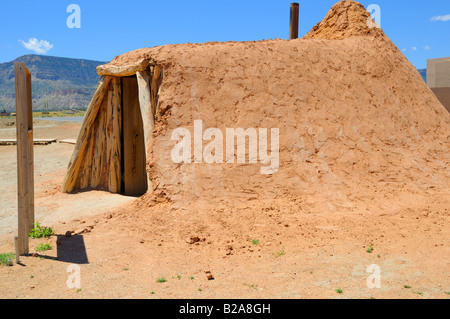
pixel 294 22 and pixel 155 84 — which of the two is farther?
pixel 294 22

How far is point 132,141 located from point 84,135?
3.16 feet

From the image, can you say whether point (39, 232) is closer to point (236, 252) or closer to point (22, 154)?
point (22, 154)

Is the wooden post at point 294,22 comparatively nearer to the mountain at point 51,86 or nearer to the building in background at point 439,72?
the building in background at point 439,72

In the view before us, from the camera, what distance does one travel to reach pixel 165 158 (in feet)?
22.4

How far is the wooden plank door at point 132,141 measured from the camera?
28.1 ft

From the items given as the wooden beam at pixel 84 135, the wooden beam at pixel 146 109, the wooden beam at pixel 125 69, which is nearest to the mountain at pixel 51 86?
the wooden beam at pixel 84 135

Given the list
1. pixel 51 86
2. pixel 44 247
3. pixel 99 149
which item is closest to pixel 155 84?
pixel 99 149

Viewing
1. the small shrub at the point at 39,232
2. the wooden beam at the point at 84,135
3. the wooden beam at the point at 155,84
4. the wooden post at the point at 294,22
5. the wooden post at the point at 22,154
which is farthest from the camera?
the wooden post at the point at 294,22

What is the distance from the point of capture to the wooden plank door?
858 cm

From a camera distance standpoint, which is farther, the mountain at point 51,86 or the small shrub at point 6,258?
the mountain at point 51,86

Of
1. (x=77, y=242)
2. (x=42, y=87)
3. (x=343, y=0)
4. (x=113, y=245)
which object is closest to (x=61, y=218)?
(x=77, y=242)

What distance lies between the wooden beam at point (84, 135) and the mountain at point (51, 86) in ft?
358

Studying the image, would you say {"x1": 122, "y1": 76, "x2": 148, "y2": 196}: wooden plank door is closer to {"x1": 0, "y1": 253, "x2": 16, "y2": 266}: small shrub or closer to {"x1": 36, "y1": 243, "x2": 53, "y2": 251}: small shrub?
{"x1": 36, "y1": 243, "x2": 53, "y2": 251}: small shrub

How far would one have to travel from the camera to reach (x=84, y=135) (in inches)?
329
